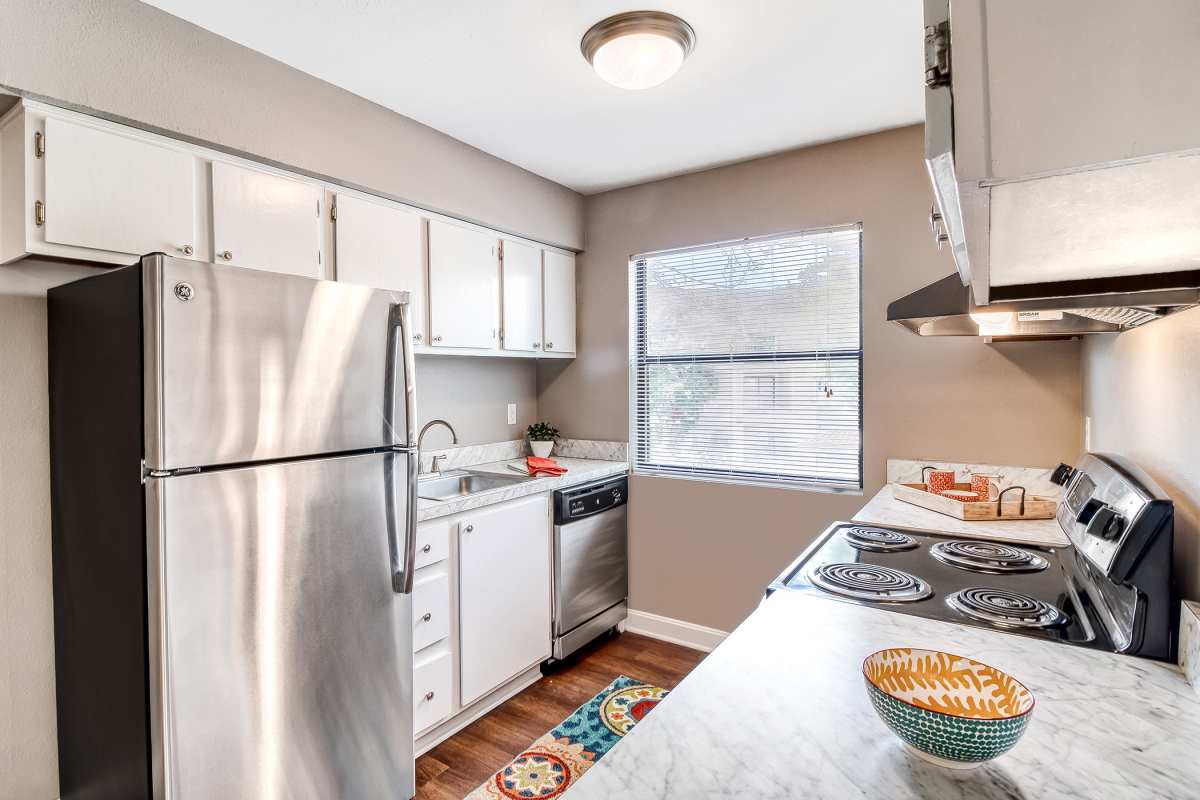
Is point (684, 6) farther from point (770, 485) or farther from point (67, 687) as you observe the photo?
point (67, 687)

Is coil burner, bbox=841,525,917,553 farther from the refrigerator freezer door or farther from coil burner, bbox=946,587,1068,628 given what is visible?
the refrigerator freezer door

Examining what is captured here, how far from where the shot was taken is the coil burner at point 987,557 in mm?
1495

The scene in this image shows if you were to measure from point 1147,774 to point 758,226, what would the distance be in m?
2.69

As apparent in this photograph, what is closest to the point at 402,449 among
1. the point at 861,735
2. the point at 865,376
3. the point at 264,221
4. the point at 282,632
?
the point at 282,632

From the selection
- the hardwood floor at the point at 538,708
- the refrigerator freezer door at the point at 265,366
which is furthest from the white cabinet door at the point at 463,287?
the hardwood floor at the point at 538,708

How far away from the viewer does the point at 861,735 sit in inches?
31.6

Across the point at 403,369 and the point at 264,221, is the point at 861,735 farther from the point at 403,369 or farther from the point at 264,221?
the point at 264,221

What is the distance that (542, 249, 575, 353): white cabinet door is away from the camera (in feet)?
11.3

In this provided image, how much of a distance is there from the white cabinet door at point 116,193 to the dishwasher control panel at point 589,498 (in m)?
1.78

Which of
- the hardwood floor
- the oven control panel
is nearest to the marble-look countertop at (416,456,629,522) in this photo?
the hardwood floor

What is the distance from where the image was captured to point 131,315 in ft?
4.86

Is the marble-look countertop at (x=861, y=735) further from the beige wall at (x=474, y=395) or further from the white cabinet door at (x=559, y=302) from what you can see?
the white cabinet door at (x=559, y=302)

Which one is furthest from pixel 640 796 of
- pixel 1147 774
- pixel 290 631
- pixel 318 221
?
pixel 318 221

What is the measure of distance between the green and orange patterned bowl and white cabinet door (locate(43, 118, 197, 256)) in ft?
7.00
